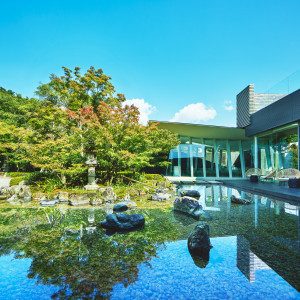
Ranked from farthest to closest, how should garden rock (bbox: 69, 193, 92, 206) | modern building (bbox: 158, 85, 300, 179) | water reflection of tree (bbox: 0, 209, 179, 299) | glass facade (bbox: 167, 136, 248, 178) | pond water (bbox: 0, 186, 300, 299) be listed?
glass facade (bbox: 167, 136, 248, 178)
modern building (bbox: 158, 85, 300, 179)
garden rock (bbox: 69, 193, 92, 206)
water reflection of tree (bbox: 0, 209, 179, 299)
pond water (bbox: 0, 186, 300, 299)

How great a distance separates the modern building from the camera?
11539 millimetres

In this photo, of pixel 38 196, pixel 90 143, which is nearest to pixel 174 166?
pixel 90 143

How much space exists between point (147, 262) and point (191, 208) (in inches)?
137

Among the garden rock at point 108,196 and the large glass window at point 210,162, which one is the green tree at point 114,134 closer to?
the garden rock at point 108,196

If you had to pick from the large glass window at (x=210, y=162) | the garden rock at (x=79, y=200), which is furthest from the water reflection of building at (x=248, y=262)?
the large glass window at (x=210, y=162)

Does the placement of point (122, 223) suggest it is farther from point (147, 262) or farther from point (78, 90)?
point (78, 90)

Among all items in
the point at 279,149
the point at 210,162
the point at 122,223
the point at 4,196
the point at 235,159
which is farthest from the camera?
the point at 235,159

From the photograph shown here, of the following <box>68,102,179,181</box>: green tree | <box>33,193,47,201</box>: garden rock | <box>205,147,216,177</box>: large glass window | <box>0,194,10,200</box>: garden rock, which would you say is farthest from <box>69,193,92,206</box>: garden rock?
<box>205,147,216,177</box>: large glass window

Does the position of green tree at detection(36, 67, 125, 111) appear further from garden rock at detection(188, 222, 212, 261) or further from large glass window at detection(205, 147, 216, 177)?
garden rock at detection(188, 222, 212, 261)

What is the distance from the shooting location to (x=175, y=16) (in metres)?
10.1

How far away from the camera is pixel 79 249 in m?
3.34

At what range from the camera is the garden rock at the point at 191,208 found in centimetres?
557

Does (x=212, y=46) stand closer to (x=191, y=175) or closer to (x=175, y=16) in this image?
(x=175, y=16)

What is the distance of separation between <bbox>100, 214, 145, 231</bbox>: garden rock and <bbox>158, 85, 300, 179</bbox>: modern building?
1053cm
